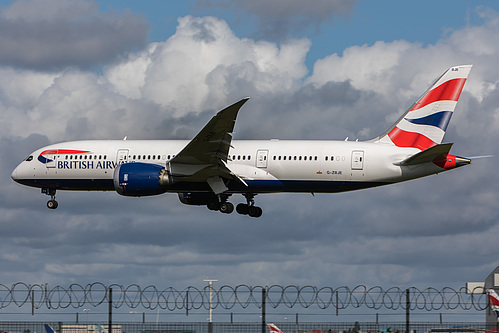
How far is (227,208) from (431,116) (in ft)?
49.6

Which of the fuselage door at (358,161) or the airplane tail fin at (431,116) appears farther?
the airplane tail fin at (431,116)

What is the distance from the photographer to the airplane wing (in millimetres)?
52312

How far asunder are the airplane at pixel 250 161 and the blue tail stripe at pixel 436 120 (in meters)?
0.07

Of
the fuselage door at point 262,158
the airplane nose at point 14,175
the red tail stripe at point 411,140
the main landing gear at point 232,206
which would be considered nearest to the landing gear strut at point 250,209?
the main landing gear at point 232,206

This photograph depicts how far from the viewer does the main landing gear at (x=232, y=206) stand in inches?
2359

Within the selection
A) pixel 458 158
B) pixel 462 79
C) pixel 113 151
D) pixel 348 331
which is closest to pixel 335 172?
pixel 458 158

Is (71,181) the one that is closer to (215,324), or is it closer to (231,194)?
(231,194)

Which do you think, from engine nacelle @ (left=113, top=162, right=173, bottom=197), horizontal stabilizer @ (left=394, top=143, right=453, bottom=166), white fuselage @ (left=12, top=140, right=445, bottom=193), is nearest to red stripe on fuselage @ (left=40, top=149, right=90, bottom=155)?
white fuselage @ (left=12, top=140, right=445, bottom=193)

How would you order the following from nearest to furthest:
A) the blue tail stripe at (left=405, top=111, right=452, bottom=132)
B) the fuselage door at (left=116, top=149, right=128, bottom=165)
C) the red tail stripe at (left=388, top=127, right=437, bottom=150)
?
1. the red tail stripe at (left=388, top=127, right=437, bottom=150)
2. the blue tail stripe at (left=405, top=111, right=452, bottom=132)
3. the fuselage door at (left=116, top=149, right=128, bottom=165)

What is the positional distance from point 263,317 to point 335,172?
21.1 metres

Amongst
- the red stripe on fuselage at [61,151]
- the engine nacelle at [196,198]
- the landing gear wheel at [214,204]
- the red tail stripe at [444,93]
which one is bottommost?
the landing gear wheel at [214,204]

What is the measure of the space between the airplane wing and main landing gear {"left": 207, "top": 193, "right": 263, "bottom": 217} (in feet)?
8.62

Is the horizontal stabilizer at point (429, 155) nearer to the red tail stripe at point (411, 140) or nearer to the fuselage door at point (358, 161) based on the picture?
the fuselage door at point (358, 161)

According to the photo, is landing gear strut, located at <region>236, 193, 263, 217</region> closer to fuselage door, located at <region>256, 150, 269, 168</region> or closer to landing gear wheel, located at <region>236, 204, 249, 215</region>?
landing gear wheel, located at <region>236, 204, 249, 215</region>
